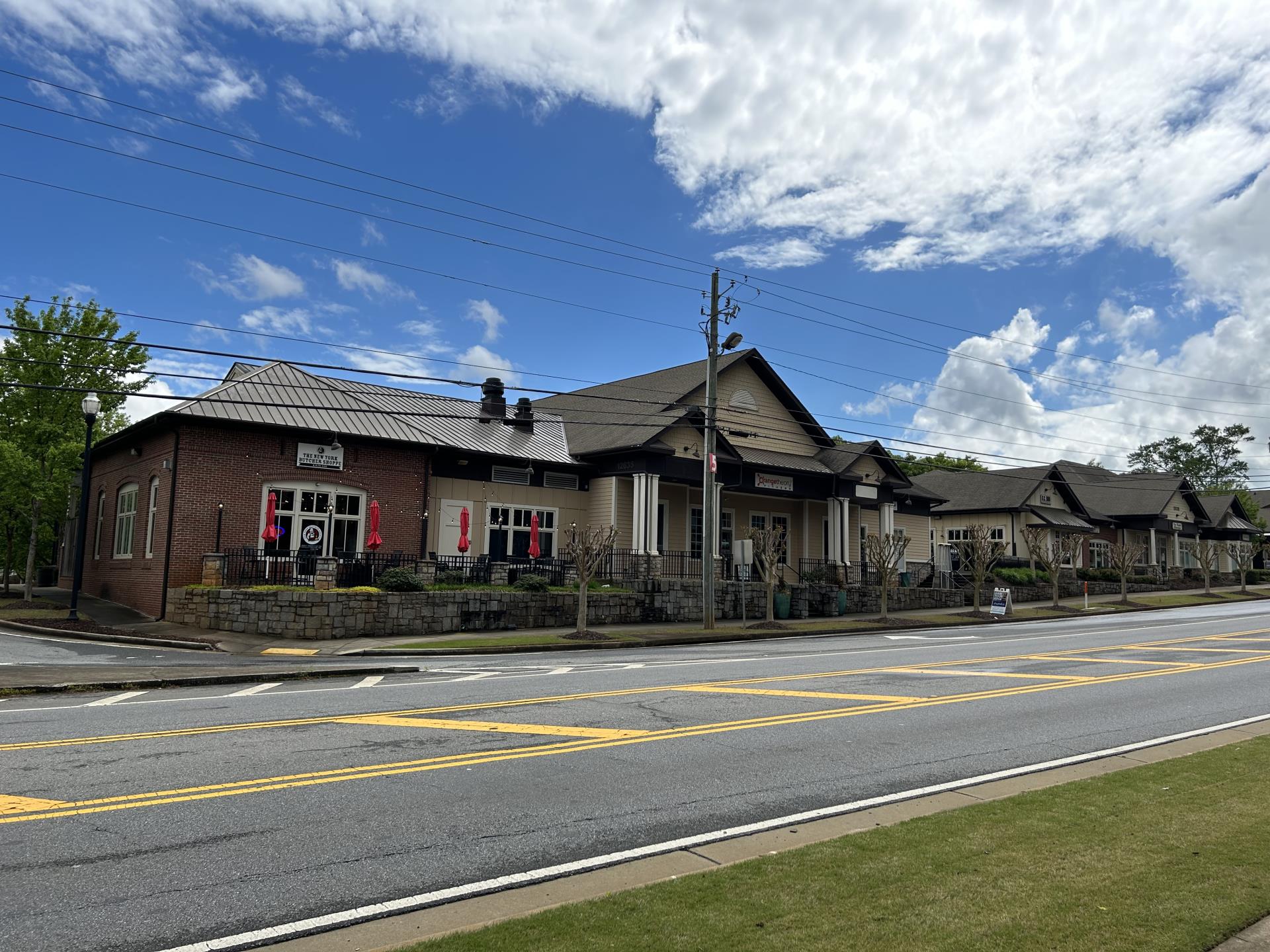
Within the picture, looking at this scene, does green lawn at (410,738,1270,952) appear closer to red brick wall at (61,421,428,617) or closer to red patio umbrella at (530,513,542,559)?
red brick wall at (61,421,428,617)

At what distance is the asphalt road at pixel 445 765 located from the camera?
516cm

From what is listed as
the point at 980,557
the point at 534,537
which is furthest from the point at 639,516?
the point at 980,557

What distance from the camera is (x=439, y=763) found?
8.04 metres

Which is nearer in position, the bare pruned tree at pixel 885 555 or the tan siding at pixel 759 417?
the bare pruned tree at pixel 885 555

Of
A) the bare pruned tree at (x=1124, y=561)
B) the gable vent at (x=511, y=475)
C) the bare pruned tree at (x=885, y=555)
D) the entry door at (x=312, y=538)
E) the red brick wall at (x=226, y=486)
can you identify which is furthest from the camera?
the bare pruned tree at (x=1124, y=561)

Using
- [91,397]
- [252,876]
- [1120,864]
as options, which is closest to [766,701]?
[1120,864]

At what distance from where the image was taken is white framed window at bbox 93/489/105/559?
30984mm

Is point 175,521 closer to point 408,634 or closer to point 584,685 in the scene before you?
point 408,634

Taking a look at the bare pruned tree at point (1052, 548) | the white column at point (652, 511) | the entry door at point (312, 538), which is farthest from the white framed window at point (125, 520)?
the bare pruned tree at point (1052, 548)

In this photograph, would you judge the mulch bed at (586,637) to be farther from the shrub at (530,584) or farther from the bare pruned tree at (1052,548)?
the bare pruned tree at (1052,548)

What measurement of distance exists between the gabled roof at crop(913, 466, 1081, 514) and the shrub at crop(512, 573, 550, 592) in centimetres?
2969

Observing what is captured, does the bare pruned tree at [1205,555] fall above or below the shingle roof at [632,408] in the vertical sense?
below

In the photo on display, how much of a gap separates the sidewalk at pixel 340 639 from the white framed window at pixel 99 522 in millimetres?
1667

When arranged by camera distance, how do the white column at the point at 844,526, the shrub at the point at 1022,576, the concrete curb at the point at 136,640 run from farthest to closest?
the shrub at the point at 1022,576 < the white column at the point at 844,526 < the concrete curb at the point at 136,640
